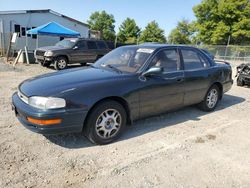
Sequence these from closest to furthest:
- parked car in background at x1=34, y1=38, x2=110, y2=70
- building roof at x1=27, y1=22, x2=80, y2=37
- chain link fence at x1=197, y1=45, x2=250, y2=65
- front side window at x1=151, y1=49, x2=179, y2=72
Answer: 1. front side window at x1=151, y1=49, x2=179, y2=72
2. parked car in background at x1=34, y1=38, x2=110, y2=70
3. building roof at x1=27, y1=22, x2=80, y2=37
4. chain link fence at x1=197, y1=45, x2=250, y2=65

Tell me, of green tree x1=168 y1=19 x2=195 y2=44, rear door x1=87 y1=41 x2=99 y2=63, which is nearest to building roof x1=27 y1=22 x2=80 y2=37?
rear door x1=87 y1=41 x2=99 y2=63

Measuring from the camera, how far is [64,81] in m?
3.79

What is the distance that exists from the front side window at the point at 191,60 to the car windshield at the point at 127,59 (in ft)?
3.18

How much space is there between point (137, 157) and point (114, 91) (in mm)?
1067

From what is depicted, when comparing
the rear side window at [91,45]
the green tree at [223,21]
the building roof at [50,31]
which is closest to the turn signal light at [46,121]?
the rear side window at [91,45]

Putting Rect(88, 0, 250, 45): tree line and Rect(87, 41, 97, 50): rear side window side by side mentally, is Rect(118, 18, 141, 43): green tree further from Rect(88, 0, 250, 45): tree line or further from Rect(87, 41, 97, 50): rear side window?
Rect(87, 41, 97, 50): rear side window

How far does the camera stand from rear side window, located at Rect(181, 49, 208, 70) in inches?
204

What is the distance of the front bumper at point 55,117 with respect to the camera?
331 centimetres

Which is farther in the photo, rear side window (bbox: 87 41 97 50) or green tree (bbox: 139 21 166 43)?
green tree (bbox: 139 21 166 43)

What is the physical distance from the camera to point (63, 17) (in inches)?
950

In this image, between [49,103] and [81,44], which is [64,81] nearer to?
[49,103]

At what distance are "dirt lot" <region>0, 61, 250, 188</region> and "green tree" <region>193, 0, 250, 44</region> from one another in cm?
4193

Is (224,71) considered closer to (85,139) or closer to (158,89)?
(158,89)

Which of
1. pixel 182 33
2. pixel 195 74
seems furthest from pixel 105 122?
pixel 182 33
